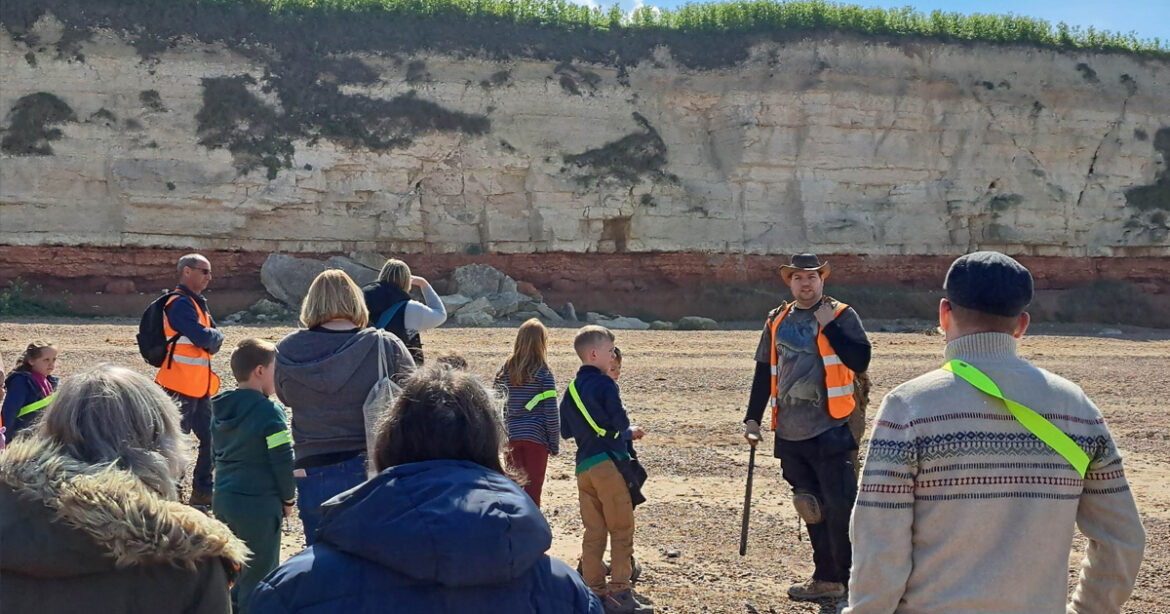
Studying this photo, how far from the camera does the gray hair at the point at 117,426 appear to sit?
8.02 ft

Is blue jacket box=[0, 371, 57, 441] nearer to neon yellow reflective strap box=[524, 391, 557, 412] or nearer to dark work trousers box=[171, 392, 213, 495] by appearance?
dark work trousers box=[171, 392, 213, 495]

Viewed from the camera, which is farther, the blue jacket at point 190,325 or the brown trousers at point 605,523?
the blue jacket at point 190,325

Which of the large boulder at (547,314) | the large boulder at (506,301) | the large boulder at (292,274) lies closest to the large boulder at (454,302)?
the large boulder at (506,301)

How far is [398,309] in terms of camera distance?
18.7ft

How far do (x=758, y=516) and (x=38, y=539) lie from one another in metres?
5.89

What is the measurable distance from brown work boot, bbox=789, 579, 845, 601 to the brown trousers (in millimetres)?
974

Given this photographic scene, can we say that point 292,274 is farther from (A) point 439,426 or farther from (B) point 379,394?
(A) point 439,426

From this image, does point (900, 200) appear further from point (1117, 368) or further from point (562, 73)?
point (1117, 368)

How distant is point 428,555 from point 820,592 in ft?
13.3

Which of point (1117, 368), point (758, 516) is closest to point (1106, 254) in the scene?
point (1117, 368)

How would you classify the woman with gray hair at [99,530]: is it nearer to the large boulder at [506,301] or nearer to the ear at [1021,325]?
the ear at [1021,325]

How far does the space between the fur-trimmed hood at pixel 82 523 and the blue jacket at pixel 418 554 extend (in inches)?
14.3

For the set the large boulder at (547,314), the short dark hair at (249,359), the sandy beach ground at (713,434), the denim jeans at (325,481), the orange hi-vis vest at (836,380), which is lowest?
the sandy beach ground at (713,434)

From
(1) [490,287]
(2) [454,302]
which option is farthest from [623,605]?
(1) [490,287]
